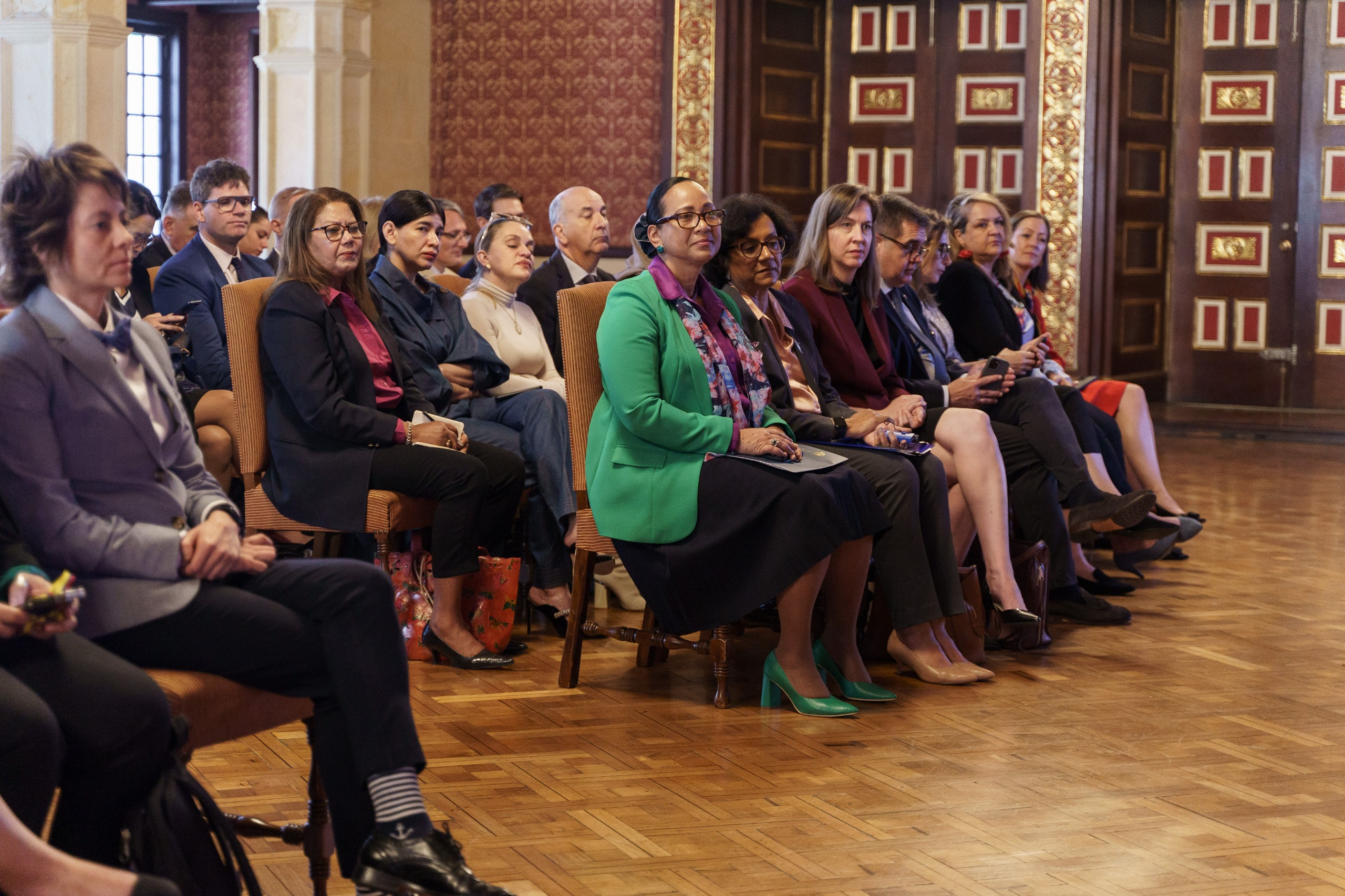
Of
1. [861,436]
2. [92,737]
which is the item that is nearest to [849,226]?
[861,436]

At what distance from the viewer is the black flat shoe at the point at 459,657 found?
4012 millimetres

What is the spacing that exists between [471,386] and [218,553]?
8.17 feet

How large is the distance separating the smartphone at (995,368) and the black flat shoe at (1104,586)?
2.59ft

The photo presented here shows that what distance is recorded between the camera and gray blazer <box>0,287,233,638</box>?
2.19 m

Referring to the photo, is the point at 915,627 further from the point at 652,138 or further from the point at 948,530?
the point at 652,138

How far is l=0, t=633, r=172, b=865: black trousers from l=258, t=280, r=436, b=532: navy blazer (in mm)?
1892

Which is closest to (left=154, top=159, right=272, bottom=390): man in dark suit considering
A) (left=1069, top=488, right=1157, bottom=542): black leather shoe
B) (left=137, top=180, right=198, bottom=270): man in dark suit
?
(left=137, top=180, right=198, bottom=270): man in dark suit

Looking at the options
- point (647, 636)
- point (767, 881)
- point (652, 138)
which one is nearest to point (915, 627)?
point (647, 636)

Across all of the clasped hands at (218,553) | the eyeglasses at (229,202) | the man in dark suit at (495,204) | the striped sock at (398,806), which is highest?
the man in dark suit at (495,204)

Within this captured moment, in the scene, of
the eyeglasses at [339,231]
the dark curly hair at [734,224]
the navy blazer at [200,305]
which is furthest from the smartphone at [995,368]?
the navy blazer at [200,305]

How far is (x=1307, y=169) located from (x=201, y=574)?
9.88 metres

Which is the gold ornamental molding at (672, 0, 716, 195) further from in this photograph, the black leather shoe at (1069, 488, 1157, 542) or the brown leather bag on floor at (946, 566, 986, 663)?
the brown leather bag on floor at (946, 566, 986, 663)

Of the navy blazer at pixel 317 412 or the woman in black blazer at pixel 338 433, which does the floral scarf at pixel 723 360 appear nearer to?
the woman in black blazer at pixel 338 433

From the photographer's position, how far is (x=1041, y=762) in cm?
321
